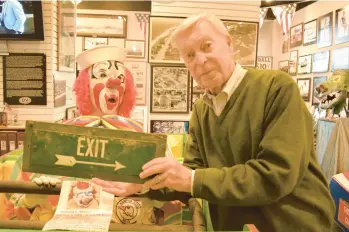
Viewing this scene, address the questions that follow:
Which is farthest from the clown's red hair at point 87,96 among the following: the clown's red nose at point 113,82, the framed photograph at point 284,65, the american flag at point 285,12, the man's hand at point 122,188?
the framed photograph at point 284,65

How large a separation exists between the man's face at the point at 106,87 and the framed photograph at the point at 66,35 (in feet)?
7.22

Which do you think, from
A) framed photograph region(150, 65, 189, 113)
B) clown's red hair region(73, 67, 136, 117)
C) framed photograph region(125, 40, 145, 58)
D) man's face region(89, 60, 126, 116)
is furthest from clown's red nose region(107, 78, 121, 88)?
framed photograph region(125, 40, 145, 58)

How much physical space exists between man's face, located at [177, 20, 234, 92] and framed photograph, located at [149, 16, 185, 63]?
12.7ft

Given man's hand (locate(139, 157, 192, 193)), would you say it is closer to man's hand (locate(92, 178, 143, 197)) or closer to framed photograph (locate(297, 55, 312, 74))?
man's hand (locate(92, 178, 143, 197))

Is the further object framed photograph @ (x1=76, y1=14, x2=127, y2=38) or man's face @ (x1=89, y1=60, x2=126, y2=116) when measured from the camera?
framed photograph @ (x1=76, y1=14, x2=127, y2=38)

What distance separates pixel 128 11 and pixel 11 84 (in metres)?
3.26

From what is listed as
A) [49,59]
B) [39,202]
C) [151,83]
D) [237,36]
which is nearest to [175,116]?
[151,83]

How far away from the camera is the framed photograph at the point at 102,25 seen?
672 centimetres

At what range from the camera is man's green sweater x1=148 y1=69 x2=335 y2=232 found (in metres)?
1.07

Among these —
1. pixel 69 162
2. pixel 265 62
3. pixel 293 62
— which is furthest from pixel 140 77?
pixel 69 162

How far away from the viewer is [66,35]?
16.1ft

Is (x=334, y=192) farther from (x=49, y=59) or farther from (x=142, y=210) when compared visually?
(x=49, y=59)

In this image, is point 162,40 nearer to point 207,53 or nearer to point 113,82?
point 113,82

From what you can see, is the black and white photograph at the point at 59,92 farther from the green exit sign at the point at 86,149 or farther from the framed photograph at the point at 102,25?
the green exit sign at the point at 86,149
